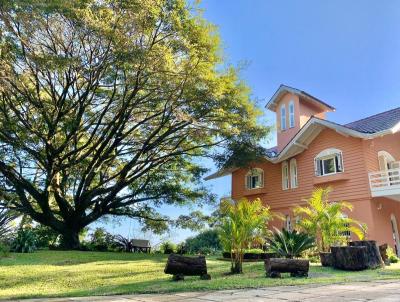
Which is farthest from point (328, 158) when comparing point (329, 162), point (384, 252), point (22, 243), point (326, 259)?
point (22, 243)

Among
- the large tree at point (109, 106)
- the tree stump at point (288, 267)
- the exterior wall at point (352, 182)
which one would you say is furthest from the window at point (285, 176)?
the tree stump at point (288, 267)

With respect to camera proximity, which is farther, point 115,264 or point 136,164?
point 136,164

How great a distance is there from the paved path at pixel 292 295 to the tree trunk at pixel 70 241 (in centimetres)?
1199

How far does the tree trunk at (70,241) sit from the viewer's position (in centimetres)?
1773

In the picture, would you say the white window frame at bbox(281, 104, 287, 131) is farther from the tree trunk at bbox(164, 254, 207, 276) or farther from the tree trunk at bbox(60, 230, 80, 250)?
the tree trunk at bbox(164, 254, 207, 276)

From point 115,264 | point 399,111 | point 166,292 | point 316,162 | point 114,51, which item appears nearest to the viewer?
point 166,292

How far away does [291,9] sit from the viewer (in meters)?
15.1

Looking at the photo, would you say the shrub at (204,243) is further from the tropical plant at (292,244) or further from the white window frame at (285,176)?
the tropical plant at (292,244)

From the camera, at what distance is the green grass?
7.34m

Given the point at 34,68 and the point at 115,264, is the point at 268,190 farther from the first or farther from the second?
the point at 34,68

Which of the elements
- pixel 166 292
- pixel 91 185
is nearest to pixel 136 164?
pixel 91 185

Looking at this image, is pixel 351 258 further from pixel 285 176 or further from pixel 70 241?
pixel 70 241

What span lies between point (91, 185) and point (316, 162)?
474 inches

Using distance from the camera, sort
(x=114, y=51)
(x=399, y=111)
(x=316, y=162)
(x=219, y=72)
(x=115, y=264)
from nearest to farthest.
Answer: (x=115, y=264)
(x=114, y=51)
(x=219, y=72)
(x=399, y=111)
(x=316, y=162)
